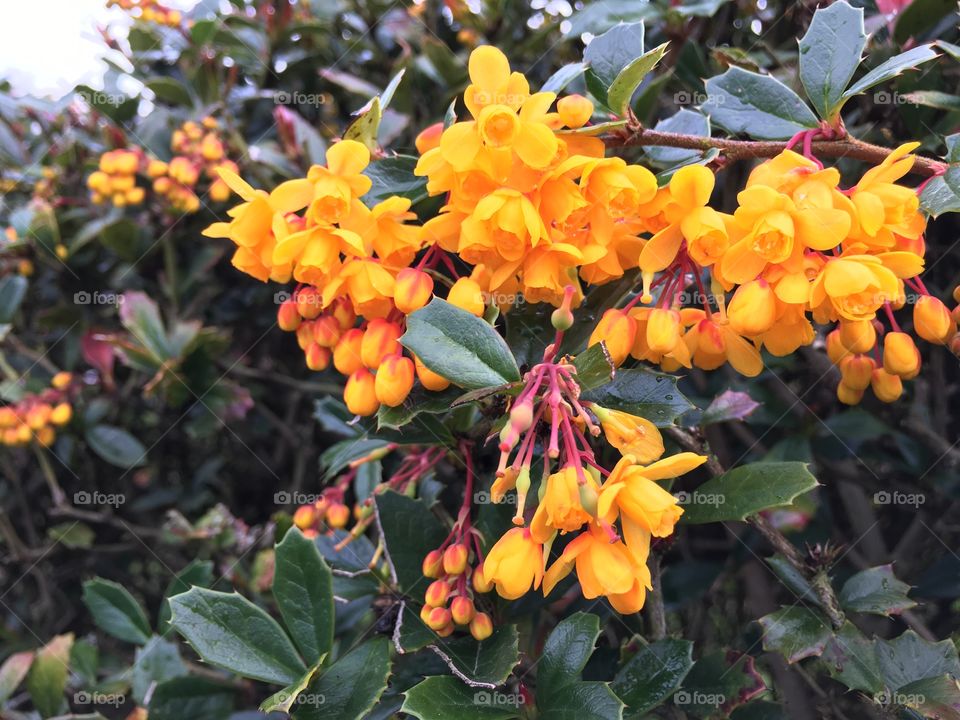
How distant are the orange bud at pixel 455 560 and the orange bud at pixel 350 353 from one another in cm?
27

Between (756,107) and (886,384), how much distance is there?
45 cm

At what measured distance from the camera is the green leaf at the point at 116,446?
196cm

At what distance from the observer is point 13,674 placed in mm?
1599

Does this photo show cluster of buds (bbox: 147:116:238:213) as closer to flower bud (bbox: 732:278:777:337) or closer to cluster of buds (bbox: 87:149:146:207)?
cluster of buds (bbox: 87:149:146:207)

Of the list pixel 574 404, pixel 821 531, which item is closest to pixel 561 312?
pixel 574 404

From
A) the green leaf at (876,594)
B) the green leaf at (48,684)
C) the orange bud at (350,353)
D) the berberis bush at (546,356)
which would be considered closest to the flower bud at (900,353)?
the berberis bush at (546,356)

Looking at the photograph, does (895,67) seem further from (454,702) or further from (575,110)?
(454,702)

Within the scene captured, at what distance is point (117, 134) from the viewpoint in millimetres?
2012

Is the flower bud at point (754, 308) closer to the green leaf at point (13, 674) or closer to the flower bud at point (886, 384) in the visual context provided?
the flower bud at point (886, 384)

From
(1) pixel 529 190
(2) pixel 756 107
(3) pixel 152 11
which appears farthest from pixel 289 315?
(3) pixel 152 11

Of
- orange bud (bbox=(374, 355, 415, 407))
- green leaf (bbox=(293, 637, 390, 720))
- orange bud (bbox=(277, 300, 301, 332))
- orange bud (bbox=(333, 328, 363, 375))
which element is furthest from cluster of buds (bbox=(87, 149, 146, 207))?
green leaf (bbox=(293, 637, 390, 720))

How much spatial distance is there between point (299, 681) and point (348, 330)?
466 millimetres

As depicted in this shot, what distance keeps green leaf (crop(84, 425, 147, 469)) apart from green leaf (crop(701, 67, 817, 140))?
5.29ft

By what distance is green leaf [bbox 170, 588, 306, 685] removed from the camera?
1004 millimetres
